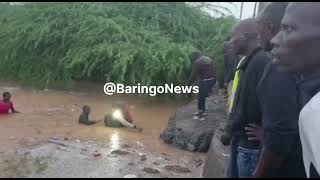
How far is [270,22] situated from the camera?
220 cm

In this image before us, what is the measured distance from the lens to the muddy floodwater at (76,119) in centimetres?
696

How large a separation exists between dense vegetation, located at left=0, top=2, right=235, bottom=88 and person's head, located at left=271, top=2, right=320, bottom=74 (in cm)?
911

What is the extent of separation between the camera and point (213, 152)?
480cm

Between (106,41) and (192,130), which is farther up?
(106,41)

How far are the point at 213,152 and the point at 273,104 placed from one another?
2.91 meters

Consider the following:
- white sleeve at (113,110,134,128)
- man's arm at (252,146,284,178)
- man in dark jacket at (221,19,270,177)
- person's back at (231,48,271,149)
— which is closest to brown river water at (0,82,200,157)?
white sleeve at (113,110,134,128)

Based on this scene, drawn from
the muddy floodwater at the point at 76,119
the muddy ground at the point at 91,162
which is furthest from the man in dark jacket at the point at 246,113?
the muddy floodwater at the point at 76,119

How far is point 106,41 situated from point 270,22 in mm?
9523

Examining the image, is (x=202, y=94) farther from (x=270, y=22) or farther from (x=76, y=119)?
(x=270, y=22)

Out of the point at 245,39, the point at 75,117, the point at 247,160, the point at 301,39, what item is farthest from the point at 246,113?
the point at 75,117

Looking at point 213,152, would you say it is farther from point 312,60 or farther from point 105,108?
point 105,108

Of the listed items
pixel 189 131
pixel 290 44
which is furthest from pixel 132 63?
pixel 290 44

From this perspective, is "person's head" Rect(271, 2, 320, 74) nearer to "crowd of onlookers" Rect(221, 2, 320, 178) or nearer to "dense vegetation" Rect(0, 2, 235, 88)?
"crowd of onlookers" Rect(221, 2, 320, 178)

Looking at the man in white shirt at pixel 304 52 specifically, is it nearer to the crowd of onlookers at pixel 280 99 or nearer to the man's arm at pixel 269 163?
the crowd of onlookers at pixel 280 99
